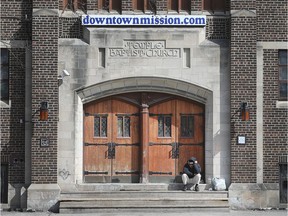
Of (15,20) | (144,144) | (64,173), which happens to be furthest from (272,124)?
(15,20)

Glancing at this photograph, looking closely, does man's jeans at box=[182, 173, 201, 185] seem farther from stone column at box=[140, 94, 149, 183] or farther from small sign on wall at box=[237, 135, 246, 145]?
small sign on wall at box=[237, 135, 246, 145]

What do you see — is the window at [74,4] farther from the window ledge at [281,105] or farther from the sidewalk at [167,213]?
the window ledge at [281,105]

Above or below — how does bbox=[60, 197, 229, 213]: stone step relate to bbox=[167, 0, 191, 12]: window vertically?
below

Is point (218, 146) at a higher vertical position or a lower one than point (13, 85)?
lower

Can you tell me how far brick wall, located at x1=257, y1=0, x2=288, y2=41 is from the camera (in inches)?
767

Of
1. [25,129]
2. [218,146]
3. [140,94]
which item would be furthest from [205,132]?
[25,129]

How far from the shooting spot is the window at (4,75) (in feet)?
64.8

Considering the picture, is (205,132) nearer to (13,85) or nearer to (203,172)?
(203,172)

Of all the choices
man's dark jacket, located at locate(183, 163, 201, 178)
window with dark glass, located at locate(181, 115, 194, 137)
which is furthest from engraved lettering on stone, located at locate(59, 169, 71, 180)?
window with dark glass, located at locate(181, 115, 194, 137)

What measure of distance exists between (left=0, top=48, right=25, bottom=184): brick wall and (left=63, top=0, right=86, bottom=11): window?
1945 millimetres

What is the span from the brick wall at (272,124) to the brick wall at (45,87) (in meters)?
6.15

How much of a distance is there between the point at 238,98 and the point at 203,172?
8.11 ft

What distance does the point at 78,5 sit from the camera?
1969 cm

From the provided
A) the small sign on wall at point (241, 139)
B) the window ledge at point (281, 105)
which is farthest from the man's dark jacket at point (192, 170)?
the window ledge at point (281, 105)
